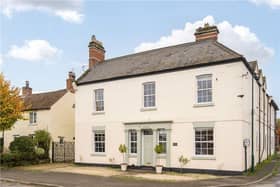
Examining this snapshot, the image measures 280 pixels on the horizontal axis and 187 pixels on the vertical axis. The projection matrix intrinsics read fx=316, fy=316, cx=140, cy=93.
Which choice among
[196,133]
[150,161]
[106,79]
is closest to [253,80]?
[196,133]

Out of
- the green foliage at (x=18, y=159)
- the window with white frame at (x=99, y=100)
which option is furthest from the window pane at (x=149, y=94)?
the green foliage at (x=18, y=159)

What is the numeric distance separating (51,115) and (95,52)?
7.65m

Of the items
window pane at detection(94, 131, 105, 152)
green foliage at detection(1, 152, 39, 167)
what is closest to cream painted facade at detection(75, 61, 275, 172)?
window pane at detection(94, 131, 105, 152)

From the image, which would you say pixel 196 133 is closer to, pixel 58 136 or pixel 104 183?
pixel 104 183

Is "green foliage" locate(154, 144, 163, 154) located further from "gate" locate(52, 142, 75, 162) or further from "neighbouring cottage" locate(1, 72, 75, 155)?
"neighbouring cottage" locate(1, 72, 75, 155)

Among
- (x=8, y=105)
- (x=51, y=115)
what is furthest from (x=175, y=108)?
(x=51, y=115)

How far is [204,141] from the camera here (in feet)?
63.1

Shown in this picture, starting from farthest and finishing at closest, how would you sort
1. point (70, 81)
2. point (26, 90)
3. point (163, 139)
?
point (26, 90) → point (70, 81) → point (163, 139)

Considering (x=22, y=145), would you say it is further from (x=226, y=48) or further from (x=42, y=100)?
(x=226, y=48)

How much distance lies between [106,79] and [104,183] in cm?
1030

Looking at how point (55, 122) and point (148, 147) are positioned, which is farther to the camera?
point (55, 122)

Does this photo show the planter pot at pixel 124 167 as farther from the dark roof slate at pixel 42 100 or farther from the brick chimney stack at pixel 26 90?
the brick chimney stack at pixel 26 90

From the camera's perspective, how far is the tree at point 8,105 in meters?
23.5

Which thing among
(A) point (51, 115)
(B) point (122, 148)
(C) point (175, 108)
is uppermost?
(C) point (175, 108)
